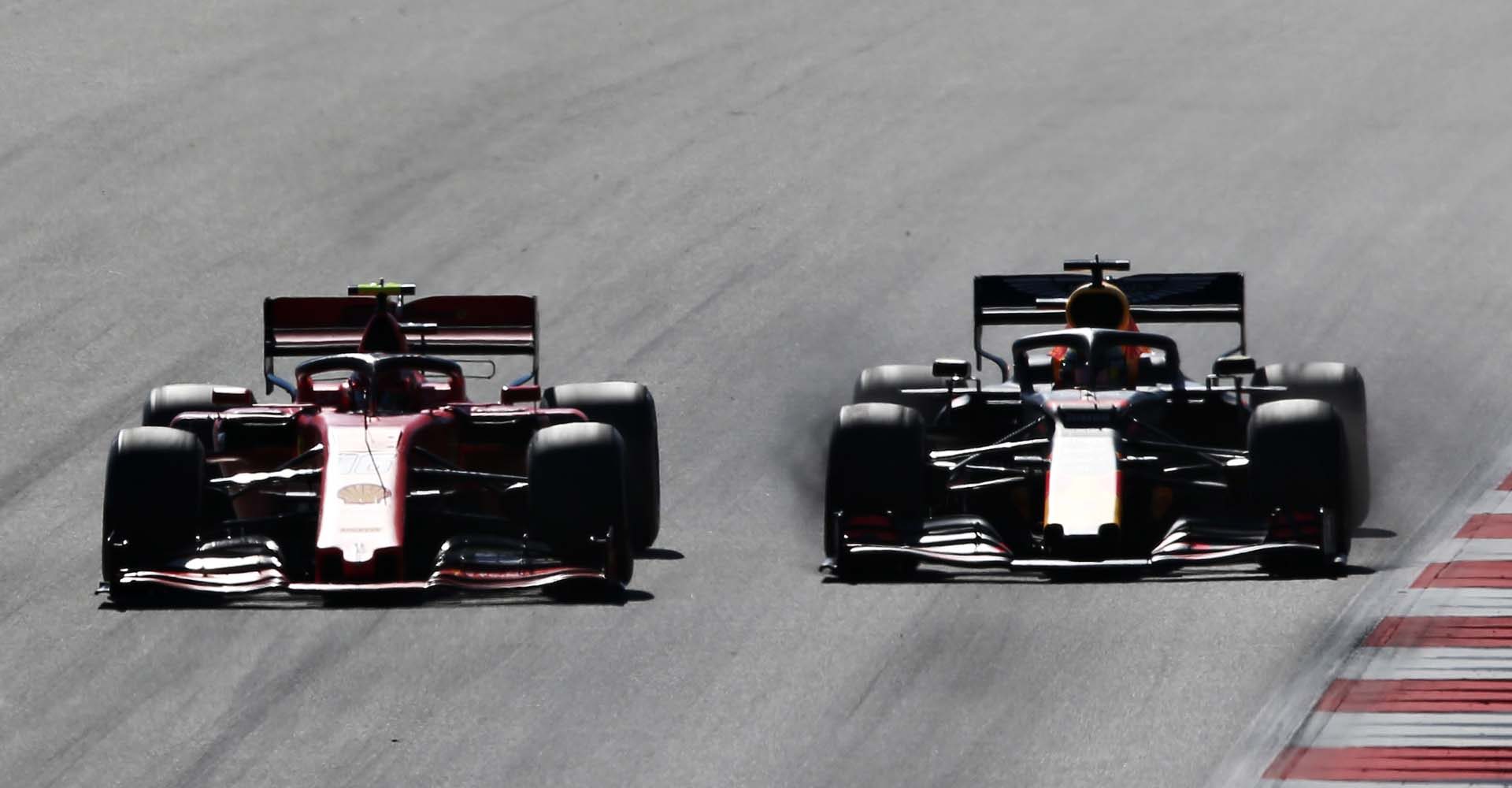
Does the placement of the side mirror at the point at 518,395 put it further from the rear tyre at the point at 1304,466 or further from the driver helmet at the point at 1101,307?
the rear tyre at the point at 1304,466

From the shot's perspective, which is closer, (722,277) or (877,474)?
(877,474)

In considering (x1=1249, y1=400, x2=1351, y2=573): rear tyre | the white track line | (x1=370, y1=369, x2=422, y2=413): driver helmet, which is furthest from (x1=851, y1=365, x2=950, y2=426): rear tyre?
the white track line

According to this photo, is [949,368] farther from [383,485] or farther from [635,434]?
[383,485]

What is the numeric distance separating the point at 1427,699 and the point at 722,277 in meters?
13.1

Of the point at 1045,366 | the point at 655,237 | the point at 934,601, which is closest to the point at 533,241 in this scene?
the point at 655,237

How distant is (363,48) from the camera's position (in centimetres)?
3356

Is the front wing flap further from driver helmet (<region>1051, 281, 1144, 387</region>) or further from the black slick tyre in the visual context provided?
the black slick tyre

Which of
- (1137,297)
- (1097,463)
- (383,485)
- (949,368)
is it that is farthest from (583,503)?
(1137,297)

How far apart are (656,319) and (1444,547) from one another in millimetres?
9140

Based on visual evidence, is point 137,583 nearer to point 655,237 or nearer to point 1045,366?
Result: point 1045,366

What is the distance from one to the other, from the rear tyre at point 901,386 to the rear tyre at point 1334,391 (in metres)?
2.20

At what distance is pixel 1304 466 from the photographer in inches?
636

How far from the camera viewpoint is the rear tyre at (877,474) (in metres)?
16.6

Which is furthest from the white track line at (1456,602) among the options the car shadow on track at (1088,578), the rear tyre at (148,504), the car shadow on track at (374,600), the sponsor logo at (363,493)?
the rear tyre at (148,504)
